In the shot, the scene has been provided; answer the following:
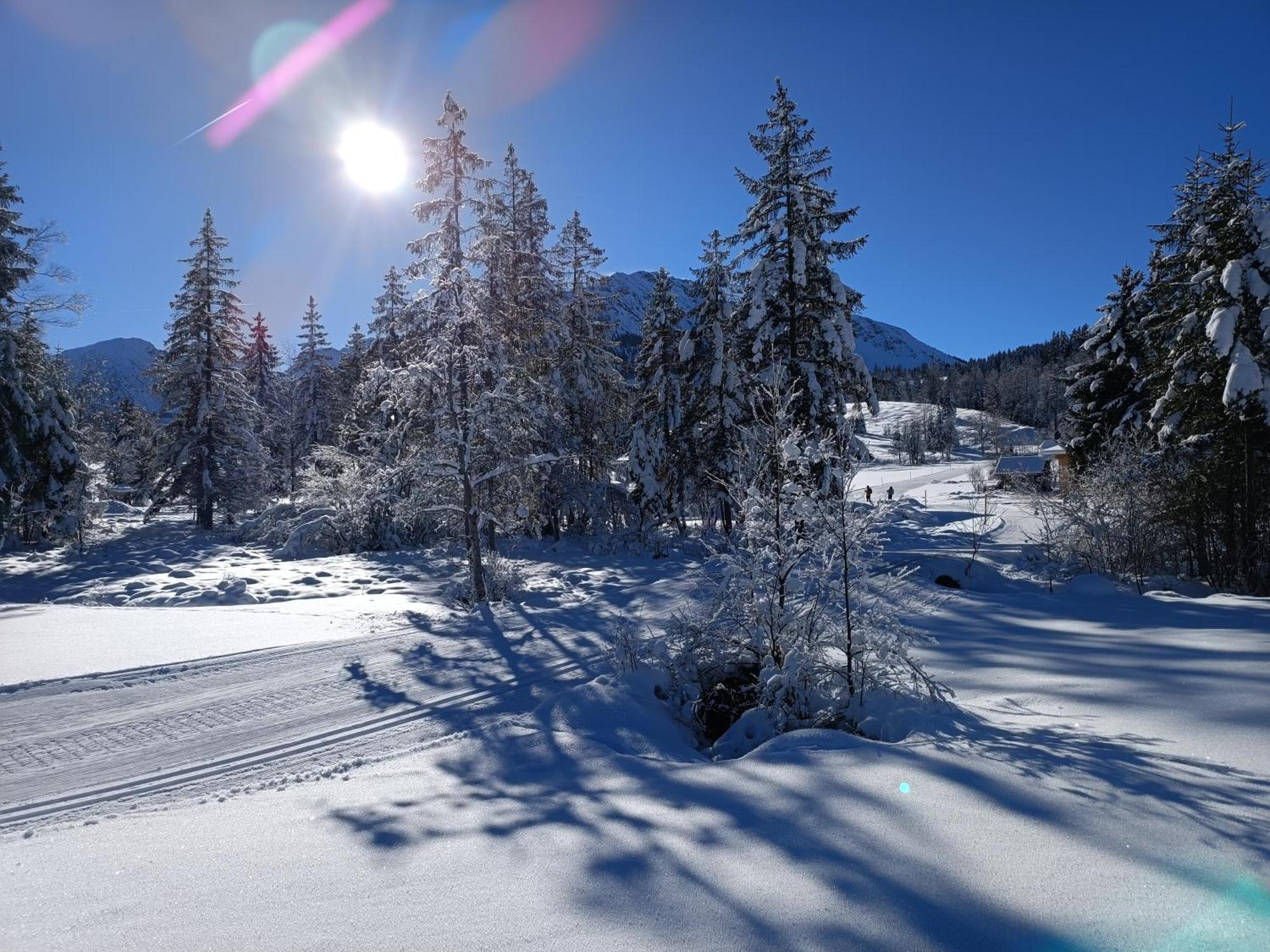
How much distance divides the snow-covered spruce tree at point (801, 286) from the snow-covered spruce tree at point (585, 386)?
25.6ft

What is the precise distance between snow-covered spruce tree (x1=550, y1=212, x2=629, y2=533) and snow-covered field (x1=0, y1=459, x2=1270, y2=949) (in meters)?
13.9

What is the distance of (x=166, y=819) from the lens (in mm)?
4547

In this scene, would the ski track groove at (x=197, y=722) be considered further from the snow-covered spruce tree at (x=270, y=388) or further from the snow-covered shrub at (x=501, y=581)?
the snow-covered spruce tree at (x=270, y=388)

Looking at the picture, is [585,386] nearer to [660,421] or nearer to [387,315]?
[660,421]

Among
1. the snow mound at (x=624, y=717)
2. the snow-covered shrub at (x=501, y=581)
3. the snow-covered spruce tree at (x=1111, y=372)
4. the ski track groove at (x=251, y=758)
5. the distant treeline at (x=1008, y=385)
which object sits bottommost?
the ski track groove at (x=251, y=758)

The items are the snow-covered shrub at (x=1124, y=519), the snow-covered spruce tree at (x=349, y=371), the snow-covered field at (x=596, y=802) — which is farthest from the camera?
the snow-covered spruce tree at (x=349, y=371)

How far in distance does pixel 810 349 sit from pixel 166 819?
657 inches

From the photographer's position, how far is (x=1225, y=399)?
39.8 feet

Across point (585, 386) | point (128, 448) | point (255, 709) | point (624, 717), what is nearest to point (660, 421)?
point (585, 386)

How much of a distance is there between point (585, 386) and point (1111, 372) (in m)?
22.8

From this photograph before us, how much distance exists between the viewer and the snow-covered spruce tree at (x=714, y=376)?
66.8 feet

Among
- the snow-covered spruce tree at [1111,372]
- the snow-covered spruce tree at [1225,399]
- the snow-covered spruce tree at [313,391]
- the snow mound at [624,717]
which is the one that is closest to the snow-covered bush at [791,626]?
the snow mound at [624,717]

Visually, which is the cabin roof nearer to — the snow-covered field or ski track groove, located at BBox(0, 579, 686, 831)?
the snow-covered field

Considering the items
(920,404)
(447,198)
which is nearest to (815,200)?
(447,198)
